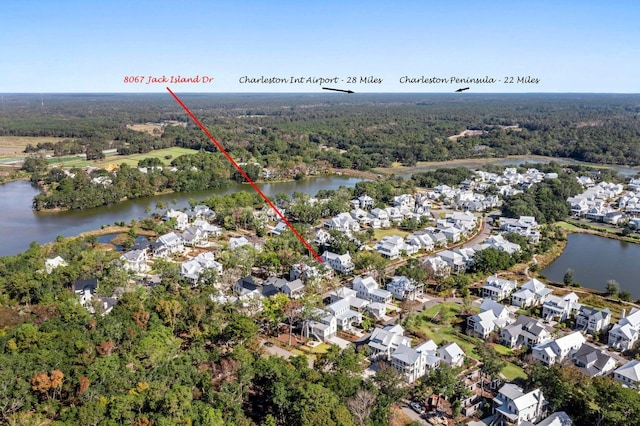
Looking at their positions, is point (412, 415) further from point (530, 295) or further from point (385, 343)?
point (530, 295)

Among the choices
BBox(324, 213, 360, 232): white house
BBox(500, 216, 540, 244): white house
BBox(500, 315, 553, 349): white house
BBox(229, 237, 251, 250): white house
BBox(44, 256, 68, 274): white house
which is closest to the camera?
BBox(500, 315, 553, 349): white house

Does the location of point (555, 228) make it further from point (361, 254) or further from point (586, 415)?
point (586, 415)

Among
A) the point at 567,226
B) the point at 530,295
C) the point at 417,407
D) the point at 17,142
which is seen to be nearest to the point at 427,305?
the point at 530,295

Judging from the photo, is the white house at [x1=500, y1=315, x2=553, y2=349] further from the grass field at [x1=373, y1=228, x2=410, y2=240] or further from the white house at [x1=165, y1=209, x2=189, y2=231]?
the white house at [x1=165, y1=209, x2=189, y2=231]

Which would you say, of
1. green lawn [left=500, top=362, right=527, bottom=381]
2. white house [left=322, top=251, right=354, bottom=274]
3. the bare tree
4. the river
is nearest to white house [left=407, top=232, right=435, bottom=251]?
white house [left=322, top=251, right=354, bottom=274]

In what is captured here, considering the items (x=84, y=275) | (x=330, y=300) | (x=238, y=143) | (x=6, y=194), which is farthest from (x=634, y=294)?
(x=238, y=143)

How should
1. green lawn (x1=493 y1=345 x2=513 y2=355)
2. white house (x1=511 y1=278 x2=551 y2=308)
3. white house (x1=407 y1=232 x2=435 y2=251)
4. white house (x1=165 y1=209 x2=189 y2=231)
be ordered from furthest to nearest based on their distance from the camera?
1. white house (x1=165 y1=209 x2=189 y2=231)
2. white house (x1=407 y1=232 x2=435 y2=251)
3. white house (x1=511 y1=278 x2=551 y2=308)
4. green lawn (x1=493 y1=345 x2=513 y2=355)
